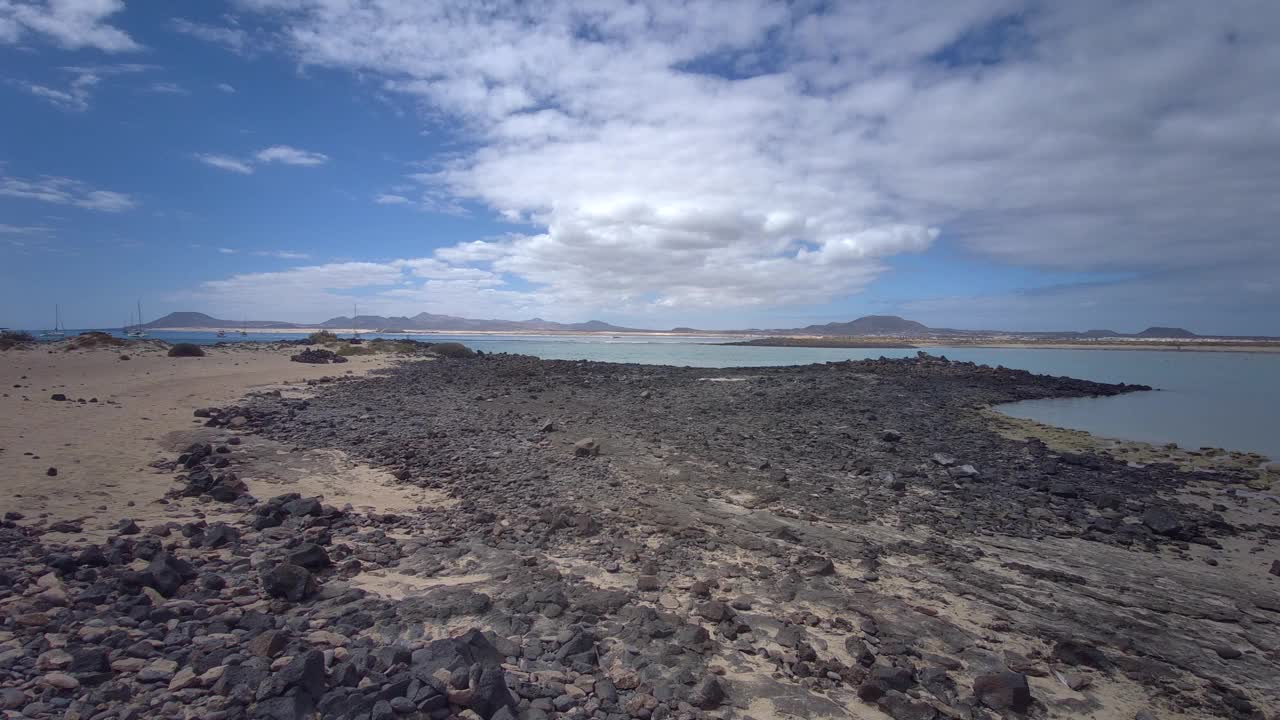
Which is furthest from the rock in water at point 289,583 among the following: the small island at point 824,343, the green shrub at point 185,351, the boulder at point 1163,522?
the small island at point 824,343

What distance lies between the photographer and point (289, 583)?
4.54 metres

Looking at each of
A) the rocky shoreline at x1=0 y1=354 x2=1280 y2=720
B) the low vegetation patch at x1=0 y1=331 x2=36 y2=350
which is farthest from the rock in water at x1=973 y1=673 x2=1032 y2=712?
the low vegetation patch at x1=0 y1=331 x2=36 y2=350

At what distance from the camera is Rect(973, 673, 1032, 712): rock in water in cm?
355

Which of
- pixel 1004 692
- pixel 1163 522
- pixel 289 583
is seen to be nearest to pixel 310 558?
pixel 289 583

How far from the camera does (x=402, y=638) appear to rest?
4.05 metres

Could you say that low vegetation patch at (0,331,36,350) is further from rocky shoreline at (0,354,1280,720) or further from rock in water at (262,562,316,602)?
rock in water at (262,562,316,602)

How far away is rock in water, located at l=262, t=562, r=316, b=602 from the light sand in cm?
259

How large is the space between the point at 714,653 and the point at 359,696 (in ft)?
7.49

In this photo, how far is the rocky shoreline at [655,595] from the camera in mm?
3465

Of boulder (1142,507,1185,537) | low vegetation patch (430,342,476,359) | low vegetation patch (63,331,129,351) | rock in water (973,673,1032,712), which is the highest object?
low vegetation patch (63,331,129,351)

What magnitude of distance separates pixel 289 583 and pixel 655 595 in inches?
117

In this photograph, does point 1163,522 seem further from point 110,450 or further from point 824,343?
point 824,343

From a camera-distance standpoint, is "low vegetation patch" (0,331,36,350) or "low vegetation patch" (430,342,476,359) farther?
"low vegetation patch" (430,342,476,359)

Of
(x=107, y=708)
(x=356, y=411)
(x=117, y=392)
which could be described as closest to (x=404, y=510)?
(x=107, y=708)
